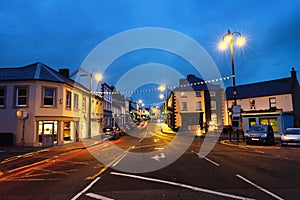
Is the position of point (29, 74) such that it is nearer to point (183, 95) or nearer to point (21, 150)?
point (21, 150)

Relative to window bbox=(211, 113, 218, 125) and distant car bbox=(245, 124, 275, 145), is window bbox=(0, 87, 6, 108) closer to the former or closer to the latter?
distant car bbox=(245, 124, 275, 145)

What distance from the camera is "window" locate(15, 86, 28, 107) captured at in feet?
72.1

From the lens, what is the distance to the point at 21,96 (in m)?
22.1

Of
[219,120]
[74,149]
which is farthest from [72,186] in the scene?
[219,120]

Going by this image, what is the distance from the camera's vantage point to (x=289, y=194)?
18.6 feet

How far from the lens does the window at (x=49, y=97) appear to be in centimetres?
2268

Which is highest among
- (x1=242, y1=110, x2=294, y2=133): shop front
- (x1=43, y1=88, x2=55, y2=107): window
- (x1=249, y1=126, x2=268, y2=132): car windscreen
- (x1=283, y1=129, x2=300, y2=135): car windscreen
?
(x1=43, y1=88, x2=55, y2=107): window

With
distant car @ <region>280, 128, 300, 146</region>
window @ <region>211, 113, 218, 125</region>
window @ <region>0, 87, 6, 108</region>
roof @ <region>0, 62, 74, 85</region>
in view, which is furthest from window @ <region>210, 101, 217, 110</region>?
window @ <region>0, 87, 6, 108</region>

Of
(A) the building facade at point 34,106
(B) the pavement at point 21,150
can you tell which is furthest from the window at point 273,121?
(A) the building facade at point 34,106

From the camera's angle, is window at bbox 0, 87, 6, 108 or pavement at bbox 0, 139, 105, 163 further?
window at bbox 0, 87, 6, 108

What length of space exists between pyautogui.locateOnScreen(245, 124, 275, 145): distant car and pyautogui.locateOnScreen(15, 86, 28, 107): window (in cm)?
2108

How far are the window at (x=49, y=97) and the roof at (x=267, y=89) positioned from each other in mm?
31804

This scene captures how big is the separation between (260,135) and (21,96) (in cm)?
2231

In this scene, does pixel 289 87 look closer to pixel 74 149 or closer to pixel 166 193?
pixel 74 149
